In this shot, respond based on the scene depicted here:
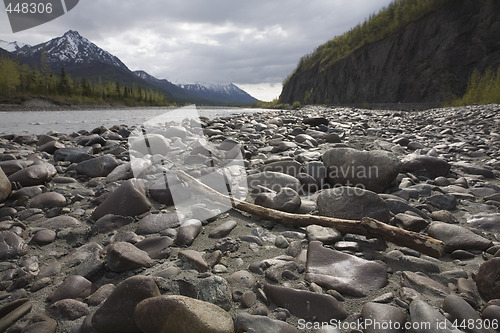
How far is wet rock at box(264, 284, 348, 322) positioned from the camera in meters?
1.28

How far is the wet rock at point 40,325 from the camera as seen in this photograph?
1.19 meters

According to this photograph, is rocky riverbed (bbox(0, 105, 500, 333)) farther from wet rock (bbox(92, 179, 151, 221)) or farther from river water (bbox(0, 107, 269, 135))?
river water (bbox(0, 107, 269, 135))

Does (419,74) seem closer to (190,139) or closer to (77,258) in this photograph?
(190,139)

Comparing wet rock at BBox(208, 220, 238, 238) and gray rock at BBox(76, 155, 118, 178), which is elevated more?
gray rock at BBox(76, 155, 118, 178)

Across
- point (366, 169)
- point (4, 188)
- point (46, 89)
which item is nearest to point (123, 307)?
point (4, 188)

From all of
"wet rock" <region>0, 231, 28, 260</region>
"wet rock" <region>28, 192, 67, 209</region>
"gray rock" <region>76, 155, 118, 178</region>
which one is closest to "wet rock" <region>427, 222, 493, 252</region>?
"wet rock" <region>0, 231, 28, 260</region>

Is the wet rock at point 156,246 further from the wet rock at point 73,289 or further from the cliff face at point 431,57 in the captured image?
the cliff face at point 431,57

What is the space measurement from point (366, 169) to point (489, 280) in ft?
5.53

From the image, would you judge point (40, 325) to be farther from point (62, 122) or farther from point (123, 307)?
point (62, 122)

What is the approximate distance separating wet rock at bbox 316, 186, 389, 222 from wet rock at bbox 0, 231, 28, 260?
7.15ft

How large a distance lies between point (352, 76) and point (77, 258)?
3788 centimetres

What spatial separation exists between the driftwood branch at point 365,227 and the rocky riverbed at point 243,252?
6 centimetres

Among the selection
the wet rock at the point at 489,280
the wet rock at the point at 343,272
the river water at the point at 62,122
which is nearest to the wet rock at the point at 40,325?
the wet rock at the point at 343,272

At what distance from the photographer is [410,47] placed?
1014 inches
